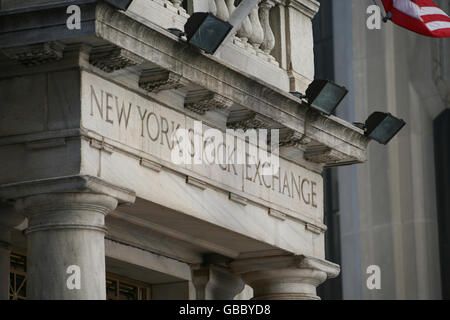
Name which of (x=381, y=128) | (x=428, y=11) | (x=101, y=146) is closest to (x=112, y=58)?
(x=101, y=146)

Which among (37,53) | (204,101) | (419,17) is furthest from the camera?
(419,17)

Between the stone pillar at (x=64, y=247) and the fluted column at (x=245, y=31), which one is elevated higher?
the fluted column at (x=245, y=31)

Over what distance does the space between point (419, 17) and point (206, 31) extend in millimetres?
4485

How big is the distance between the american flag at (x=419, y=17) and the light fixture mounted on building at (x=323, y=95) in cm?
154

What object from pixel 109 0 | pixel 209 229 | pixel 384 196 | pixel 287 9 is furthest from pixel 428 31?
pixel 384 196

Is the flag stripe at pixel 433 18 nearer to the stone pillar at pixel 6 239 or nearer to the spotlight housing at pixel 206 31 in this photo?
the spotlight housing at pixel 206 31

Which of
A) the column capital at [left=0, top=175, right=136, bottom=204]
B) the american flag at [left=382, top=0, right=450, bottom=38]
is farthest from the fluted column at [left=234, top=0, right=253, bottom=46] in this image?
the column capital at [left=0, top=175, right=136, bottom=204]

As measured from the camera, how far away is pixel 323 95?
74.4ft

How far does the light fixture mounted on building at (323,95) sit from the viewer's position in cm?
2245

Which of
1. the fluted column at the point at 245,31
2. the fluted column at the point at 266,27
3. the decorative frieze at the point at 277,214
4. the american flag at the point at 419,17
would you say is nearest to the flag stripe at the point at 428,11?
the american flag at the point at 419,17

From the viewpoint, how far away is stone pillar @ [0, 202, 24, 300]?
19625 millimetres

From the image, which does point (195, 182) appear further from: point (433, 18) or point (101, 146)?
point (433, 18)

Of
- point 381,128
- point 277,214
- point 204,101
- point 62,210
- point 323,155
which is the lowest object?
point 62,210

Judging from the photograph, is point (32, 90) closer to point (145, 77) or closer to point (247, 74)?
point (145, 77)
